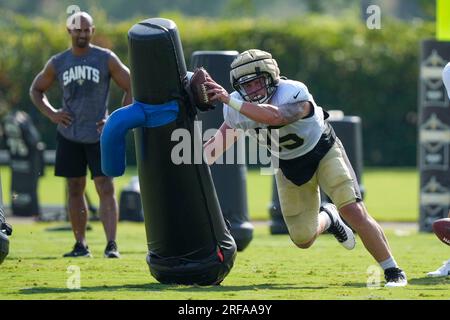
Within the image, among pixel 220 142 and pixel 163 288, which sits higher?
pixel 220 142

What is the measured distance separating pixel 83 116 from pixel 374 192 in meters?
11.5

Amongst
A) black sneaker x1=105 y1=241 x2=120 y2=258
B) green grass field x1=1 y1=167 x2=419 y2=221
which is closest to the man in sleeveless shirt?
black sneaker x1=105 y1=241 x2=120 y2=258

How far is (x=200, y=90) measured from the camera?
24.9 feet

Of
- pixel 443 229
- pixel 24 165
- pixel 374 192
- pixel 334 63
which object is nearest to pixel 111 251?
pixel 443 229

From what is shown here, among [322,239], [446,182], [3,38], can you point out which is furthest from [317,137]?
[3,38]

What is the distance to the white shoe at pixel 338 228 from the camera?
347 inches

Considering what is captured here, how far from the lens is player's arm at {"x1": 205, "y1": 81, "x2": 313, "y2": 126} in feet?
24.6

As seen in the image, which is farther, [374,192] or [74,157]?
[374,192]

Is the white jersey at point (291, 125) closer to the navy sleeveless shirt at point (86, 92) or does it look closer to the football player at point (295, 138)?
the football player at point (295, 138)

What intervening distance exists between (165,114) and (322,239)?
5377 mm

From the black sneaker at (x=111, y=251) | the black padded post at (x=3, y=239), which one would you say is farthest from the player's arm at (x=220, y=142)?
the black sneaker at (x=111, y=251)

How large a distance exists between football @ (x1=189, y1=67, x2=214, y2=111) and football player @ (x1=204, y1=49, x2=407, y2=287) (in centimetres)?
5

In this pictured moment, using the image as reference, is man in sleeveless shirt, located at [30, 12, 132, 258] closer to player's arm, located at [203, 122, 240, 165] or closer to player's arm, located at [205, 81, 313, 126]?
player's arm, located at [203, 122, 240, 165]

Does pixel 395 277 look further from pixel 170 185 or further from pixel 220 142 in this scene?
pixel 170 185
